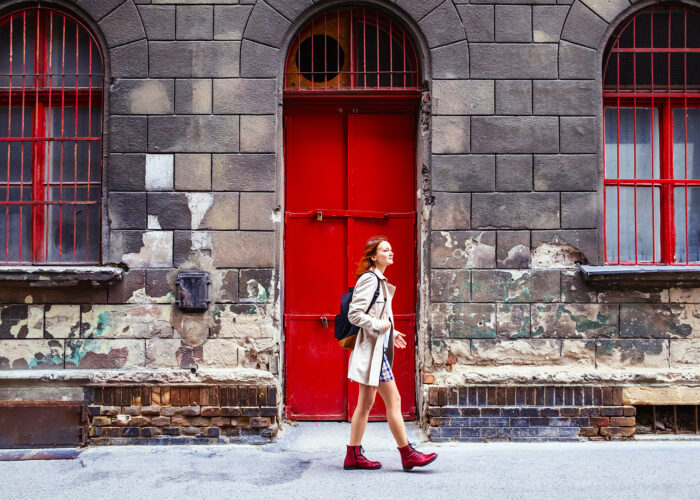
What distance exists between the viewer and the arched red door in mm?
5551

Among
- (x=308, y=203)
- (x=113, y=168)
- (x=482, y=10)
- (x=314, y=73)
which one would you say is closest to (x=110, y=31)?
(x=113, y=168)

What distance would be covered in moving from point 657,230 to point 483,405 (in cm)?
235

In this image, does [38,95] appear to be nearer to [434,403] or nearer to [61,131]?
[61,131]

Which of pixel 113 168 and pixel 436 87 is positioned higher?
pixel 436 87

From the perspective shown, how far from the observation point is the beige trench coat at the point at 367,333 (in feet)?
13.5

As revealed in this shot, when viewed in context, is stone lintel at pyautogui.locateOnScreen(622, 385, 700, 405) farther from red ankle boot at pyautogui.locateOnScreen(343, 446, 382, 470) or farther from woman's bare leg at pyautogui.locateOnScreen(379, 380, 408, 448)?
red ankle boot at pyautogui.locateOnScreen(343, 446, 382, 470)

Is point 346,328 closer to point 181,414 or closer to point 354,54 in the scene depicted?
point 181,414

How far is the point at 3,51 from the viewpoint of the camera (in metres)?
5.49

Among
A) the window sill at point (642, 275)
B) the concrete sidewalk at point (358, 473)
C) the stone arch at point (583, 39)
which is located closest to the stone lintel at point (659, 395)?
the concrete sidewalk at point (358, 473)

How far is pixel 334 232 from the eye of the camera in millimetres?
5605

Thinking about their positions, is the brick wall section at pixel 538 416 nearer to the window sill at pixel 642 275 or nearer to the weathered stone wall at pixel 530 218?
A: the weathered stone wall at pixel 530 218

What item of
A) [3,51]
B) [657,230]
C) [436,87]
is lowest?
[657,230]

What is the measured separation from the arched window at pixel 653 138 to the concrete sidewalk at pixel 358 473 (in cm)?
184

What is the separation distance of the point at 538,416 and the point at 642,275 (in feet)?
4.99
